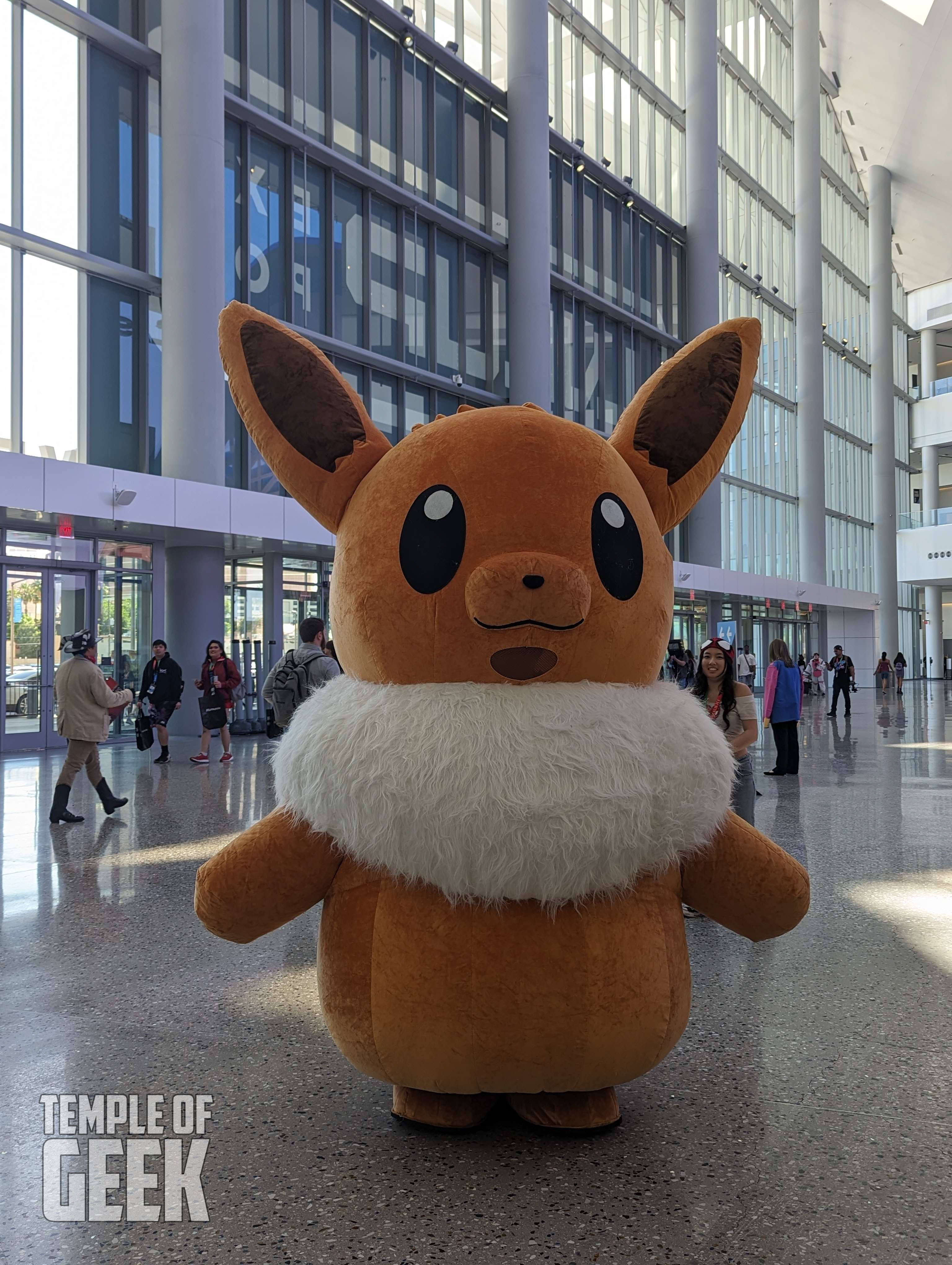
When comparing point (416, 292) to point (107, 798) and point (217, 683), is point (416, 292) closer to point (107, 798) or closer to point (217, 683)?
point (217, 683)

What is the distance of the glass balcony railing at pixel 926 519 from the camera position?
141 feet

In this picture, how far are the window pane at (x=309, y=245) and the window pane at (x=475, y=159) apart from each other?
169 inches

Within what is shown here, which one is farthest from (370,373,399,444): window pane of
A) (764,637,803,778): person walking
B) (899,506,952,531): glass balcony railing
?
(899,506,952,531): glass balcony railing

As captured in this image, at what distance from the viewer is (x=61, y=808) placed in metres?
8.05

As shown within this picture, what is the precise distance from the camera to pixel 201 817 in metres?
8.18

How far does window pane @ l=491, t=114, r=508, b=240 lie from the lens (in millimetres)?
22453

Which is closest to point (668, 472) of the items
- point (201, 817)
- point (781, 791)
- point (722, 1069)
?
point (722, 1069)

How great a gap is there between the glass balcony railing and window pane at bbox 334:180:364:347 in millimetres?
31780

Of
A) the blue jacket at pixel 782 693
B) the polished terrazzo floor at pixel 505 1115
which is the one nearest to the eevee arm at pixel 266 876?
the polished terrazzo floor at pixel 505 1115

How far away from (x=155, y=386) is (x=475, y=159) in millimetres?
10169

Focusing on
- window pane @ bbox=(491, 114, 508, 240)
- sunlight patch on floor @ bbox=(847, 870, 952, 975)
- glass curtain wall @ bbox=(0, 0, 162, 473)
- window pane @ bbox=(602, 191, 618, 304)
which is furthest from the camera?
window pane @ bbox=(602, 191, 618, 304)

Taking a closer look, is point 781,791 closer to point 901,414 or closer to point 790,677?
point 790,677

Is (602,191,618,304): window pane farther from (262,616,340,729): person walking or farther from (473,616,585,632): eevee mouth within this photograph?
(473,616,585,632): eevee mouth

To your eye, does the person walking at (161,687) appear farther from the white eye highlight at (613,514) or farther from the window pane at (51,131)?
the white eye highlight at (613,514)
